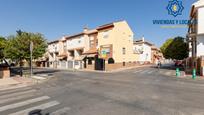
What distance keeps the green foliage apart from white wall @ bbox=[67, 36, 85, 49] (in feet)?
71.0

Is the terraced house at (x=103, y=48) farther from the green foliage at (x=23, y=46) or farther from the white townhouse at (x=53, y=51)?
the green foliage at (x=23, y=46)

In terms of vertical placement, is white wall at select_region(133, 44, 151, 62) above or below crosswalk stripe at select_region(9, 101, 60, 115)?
above

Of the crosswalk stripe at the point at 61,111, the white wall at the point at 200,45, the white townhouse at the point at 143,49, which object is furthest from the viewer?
the white townhouse at the point at 143,49

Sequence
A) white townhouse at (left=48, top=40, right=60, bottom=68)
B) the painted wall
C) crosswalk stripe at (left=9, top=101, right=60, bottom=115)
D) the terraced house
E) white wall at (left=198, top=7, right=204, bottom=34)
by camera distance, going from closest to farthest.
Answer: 1. crosswalk stripe at (left=9, top=101, right=60, bottom=115)
2. white wall at (left=198, top=7, right=204, bottom=34)
3. the terraced house
4. the painted wall
5. white townhouse at (left=48, top=40, right=60, bottom=68)

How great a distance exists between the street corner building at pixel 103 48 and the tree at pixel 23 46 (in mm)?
14383

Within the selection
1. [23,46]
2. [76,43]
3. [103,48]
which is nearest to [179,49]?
[103,48]

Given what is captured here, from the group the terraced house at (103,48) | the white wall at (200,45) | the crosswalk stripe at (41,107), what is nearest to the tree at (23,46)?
the crosswalk stripe at (41,107)

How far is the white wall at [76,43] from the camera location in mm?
41531

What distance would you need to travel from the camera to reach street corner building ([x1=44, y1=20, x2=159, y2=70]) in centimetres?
3372

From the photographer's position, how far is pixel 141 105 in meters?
6.59

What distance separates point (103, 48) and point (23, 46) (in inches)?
775

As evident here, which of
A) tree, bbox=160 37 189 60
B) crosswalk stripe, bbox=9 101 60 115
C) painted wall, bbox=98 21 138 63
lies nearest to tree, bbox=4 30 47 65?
crosswalk stripe, bbox=9 101 60 115

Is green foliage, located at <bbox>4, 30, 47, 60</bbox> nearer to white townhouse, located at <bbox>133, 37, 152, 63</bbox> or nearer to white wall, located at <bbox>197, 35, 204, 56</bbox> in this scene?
white wall, located at <bbox>197, 35, 204, 56</bbox>

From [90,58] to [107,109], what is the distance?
30691 millimetres
